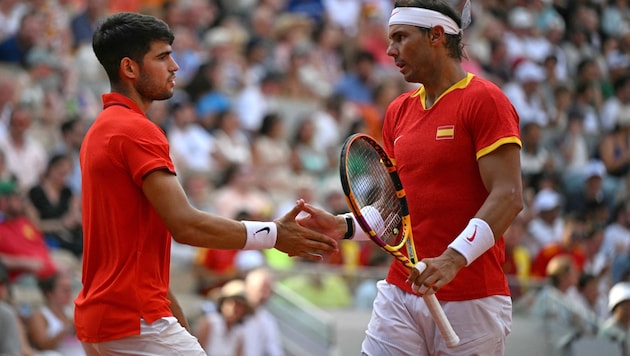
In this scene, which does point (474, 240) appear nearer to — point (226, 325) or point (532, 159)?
point (226, 325)

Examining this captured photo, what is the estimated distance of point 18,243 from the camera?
10.4 m

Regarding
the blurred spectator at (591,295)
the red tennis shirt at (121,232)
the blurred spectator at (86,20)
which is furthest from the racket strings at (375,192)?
the blurred spectator at (86,20)

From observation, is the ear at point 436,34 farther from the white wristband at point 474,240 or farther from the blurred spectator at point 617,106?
the blurred spectator at point 617,106

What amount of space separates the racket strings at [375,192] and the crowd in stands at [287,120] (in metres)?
5.28

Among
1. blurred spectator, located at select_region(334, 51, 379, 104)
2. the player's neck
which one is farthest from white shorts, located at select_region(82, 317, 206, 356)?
blurred spectator, located at select_region(334, 51, 379, 104)

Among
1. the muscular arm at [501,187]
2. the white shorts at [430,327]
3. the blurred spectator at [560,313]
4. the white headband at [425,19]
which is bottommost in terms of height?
the blurred spectator at [560,313]

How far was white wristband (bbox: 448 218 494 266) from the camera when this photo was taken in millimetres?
5090

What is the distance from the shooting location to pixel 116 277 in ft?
15.8

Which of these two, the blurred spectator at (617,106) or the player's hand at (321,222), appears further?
the blurred spectator at (617,106)

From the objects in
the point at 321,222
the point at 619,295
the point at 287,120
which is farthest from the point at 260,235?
the point at 287,120

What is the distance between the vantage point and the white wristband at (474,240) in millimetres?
5090

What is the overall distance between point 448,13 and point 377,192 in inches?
37.8

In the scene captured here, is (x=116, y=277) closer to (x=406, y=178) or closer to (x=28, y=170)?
(x=406, y=178)

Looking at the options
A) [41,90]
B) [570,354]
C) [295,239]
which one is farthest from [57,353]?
[295,239]
